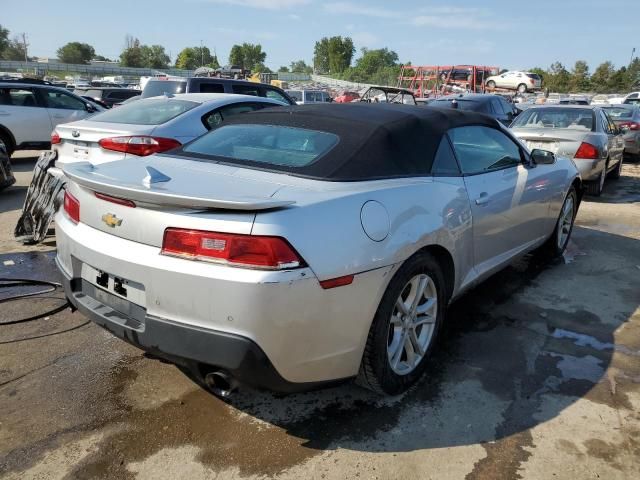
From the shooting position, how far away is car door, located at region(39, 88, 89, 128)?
1107cm

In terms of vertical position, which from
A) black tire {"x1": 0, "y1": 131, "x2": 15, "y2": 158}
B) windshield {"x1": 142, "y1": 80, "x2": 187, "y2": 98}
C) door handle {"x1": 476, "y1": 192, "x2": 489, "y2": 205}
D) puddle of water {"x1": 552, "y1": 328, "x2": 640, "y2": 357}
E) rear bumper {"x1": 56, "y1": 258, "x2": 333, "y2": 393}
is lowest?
puddle of water {"x1": 552, "y1": 328, "x2": 640, "y2": 357}

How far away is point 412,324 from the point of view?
9.37ft

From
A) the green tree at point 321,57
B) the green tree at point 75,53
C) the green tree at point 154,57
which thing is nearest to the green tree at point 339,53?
the green tree at point 321,57

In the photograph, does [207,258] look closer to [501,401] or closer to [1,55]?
[501,401]

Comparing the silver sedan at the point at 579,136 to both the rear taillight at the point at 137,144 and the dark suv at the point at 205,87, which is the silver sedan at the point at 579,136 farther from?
the rear taillight at the point at 137,144

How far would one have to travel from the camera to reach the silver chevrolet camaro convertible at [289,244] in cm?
210

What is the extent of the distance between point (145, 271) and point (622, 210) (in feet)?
A: 24.8

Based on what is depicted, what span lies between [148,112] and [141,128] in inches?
20.1

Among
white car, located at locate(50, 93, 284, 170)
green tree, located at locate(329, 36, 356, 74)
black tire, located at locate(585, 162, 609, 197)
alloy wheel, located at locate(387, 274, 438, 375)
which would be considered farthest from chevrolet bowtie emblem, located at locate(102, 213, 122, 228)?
green tree, located at locate(329, 36, 356, 74)

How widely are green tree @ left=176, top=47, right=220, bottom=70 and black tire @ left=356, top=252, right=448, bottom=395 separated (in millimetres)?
119573

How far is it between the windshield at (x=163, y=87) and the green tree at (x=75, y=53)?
12489 cm

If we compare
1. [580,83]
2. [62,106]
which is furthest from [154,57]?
[62,106]

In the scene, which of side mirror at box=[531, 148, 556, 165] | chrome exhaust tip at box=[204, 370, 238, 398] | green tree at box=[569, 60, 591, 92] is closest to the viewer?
chrome exhaust tip at box=[204, 370, 238, 398]

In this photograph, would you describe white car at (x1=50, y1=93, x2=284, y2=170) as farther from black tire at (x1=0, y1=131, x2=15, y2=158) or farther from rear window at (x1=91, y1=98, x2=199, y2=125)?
black tire at (x1=0, y1=131, x2=15, y2=158)
